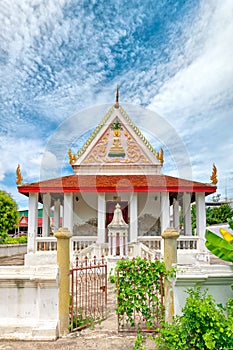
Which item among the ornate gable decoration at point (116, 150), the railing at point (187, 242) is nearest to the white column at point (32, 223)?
the ornate gable decoration at point (116, 150)

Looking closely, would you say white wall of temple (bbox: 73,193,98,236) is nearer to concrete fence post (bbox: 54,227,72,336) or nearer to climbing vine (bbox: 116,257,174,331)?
concrete fence post (bbox: 54,227,72,336)

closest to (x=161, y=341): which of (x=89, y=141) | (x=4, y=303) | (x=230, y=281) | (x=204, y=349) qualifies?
(x=204, y=349)

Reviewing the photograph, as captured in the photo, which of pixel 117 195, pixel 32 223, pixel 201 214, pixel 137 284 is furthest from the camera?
pixel 117 195

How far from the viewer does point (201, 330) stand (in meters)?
3.87

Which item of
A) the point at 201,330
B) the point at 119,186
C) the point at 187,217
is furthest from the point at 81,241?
the point at 201,330

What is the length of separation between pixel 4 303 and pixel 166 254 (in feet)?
9.25

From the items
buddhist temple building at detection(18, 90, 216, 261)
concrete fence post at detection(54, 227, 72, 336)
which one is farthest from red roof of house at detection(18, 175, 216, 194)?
concrete fence post at detection(54, 227, 72, 336)

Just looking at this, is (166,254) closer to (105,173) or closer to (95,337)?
(95,337)

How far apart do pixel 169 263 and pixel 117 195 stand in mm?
10115

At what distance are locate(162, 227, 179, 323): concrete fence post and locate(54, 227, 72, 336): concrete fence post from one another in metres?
1.65

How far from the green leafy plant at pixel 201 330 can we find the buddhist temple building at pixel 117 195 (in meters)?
7.36

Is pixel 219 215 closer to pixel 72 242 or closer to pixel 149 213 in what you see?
pixel 149 213

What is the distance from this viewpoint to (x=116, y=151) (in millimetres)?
16562

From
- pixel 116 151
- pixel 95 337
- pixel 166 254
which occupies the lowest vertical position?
pixel 95 337
